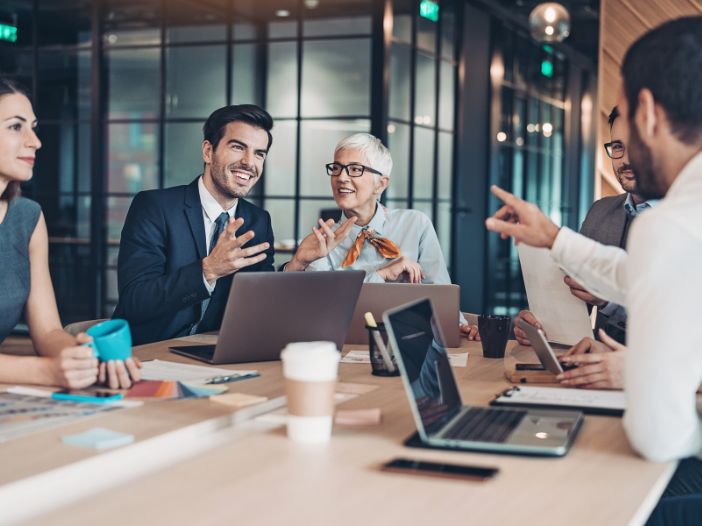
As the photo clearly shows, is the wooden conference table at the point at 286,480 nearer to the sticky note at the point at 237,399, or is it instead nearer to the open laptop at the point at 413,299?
the sticky note at the point at 237,399

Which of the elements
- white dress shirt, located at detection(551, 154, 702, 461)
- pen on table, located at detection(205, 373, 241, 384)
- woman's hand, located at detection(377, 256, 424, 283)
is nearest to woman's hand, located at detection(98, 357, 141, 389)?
pen on table, located at detection(205, 373, 241, 384)

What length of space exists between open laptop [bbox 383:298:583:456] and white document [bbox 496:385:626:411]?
10 centimetres

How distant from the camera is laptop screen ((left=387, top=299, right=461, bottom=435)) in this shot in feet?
4.57

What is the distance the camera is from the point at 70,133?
7.77 meters

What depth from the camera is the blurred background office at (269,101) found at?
6516mm

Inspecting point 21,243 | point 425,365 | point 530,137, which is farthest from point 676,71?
point 530,137

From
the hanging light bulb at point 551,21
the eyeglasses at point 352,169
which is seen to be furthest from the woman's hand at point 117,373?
the hanging light bulb at point 551,21

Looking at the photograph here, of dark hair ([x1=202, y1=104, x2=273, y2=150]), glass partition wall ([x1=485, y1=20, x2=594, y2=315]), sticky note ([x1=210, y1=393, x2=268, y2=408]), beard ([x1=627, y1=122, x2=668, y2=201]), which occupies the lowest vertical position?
sticky note ([x1=210, y1=393, x2=268, y2=408])

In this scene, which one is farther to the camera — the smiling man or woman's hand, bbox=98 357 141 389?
the smiling man

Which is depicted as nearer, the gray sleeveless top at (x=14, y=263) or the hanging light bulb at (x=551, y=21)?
the gray sleeveless top at (x=14, y=263)

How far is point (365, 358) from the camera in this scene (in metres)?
2.28

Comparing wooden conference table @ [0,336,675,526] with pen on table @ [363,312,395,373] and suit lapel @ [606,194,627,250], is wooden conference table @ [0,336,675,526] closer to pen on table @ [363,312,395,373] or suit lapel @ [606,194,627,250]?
pen on table @ [363,312,395,373]

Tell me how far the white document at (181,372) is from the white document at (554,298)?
860 mm

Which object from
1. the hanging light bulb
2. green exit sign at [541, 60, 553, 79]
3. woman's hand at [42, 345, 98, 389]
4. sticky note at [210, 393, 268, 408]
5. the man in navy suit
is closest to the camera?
sticky note at [210, 393, 268, 408]
